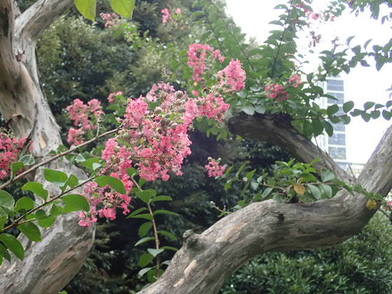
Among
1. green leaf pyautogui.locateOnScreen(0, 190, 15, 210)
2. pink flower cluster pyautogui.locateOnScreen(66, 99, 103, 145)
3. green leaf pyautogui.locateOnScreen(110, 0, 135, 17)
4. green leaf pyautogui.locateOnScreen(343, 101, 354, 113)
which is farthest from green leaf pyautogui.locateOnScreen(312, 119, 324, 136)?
green leaf pyautogui.locateOnScreen(110, 0, 135, 17)

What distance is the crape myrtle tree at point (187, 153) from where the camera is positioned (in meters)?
1.11

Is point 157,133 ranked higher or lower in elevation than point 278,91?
higher

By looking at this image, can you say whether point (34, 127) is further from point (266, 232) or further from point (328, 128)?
point (328, 128)

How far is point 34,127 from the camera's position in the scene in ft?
6.27

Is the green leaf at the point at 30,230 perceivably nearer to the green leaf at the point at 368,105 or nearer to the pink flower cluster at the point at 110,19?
the green leaf at the point at 368,105

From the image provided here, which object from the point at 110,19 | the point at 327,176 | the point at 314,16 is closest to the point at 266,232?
the point at 327,176

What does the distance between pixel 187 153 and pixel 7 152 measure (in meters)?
0.68

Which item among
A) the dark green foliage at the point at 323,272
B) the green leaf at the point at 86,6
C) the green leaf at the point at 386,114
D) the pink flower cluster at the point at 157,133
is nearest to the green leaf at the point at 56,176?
the pink flower cluster at the point at 157,133

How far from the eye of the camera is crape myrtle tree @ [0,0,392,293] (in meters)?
1.11

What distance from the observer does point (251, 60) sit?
7.82ft

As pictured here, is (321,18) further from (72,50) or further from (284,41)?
(72,50)

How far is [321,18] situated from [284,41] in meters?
0.55

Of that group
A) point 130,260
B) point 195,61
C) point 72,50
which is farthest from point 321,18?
point 72,50

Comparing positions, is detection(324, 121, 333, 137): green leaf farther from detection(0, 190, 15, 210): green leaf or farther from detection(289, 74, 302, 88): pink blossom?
detection(0, 190, 15, 210): green leaf
